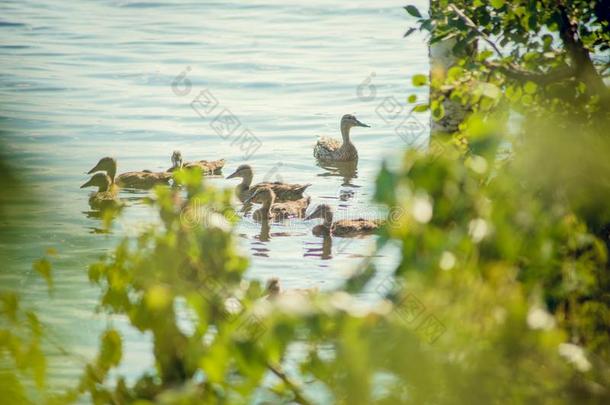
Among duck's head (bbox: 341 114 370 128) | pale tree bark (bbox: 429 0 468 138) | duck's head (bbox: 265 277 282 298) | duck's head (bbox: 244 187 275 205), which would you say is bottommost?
duck's head (bbox: 341 114 370 128)

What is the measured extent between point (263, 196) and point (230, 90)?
19.4 ft

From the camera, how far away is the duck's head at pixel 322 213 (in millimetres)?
10336

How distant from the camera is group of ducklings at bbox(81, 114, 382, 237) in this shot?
10008mm

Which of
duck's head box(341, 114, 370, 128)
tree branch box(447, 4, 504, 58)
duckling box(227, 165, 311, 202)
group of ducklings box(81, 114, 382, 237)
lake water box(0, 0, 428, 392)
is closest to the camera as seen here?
tree branch box(447, 4, 504, 58)

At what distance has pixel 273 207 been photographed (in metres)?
10.9

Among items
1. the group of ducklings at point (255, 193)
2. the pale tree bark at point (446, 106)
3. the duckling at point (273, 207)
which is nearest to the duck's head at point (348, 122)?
the group of ducklings at point (255, 193)

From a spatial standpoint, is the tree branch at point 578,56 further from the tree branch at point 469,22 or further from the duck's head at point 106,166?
the duck's head at point 106,166

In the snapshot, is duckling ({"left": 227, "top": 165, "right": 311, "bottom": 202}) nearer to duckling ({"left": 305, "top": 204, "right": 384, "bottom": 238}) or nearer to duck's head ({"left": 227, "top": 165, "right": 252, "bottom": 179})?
duck's head ({"left": 227, "top": 165, "right": 252, "bottom": 179})

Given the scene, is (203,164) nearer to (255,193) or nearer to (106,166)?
(106,166)

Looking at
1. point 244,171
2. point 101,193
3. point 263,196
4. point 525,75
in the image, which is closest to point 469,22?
point 525,75

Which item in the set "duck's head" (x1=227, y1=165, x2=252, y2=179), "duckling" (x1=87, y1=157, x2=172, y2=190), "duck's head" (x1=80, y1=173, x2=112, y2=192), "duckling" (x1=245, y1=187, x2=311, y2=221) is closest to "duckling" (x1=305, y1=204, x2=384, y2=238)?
"duckling" (x1=245, y1=187, x2=311, y2=221)

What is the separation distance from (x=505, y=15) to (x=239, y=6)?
19.4 metres

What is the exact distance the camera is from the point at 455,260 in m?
2.03

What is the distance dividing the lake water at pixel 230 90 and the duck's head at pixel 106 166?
0.47ft
